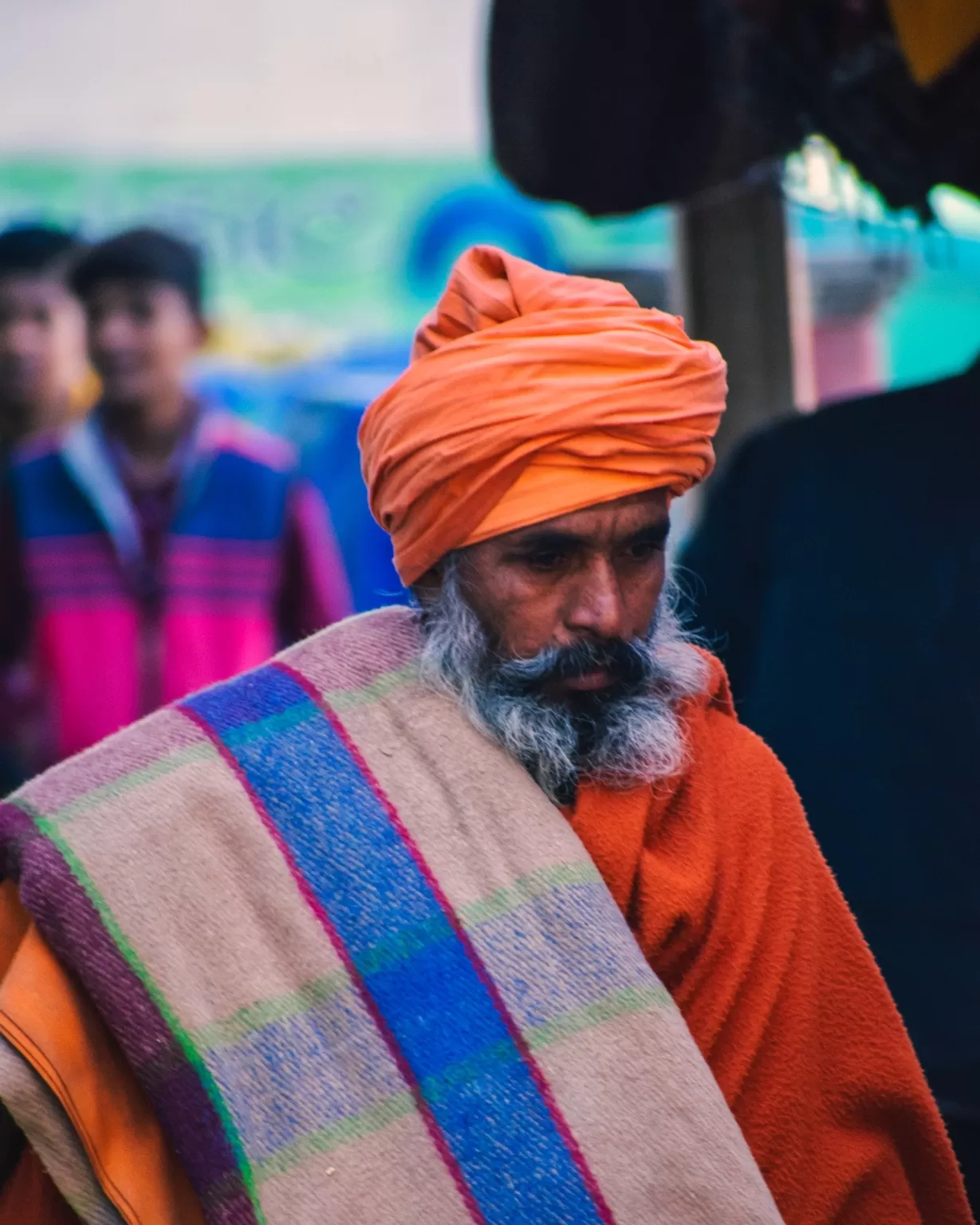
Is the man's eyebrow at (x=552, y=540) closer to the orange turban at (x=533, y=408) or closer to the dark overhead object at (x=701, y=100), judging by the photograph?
the orange turban at (x=533, y=408)

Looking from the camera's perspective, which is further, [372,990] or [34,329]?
[34,329]

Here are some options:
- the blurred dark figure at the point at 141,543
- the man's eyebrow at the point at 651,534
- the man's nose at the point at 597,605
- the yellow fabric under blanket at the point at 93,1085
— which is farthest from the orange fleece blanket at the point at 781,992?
the blurred dark figure at the point at 141,543

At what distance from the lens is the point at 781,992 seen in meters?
2.16

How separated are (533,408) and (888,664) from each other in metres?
1.16

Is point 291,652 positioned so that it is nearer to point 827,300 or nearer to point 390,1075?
point 390,1075

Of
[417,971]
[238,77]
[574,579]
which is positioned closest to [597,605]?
[574,579]

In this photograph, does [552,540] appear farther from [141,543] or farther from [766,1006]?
[141,543]

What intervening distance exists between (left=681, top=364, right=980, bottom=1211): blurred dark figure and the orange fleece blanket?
2.28 ft

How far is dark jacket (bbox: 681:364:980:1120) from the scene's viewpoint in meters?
2.93

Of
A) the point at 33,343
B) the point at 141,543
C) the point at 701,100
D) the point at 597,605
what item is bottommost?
the point at 141,543

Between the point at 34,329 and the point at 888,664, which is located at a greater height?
the point at 34,329

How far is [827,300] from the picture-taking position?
714cm

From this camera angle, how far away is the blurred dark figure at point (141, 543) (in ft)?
15.8

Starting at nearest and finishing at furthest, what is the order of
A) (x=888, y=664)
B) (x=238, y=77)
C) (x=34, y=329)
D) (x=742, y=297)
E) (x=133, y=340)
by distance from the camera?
(x=888, y=664), (x=742, y=297), (x=133, y=340), (x=34, y=329), (x=238, y=77)
